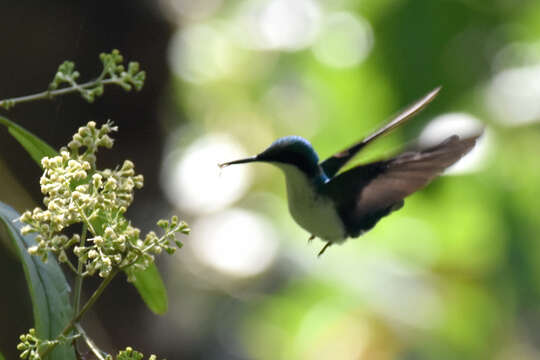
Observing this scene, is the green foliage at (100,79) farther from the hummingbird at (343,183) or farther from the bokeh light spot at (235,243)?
the bokeh light spot at (235,243)

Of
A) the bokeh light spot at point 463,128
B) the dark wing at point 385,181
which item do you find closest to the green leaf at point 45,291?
the dark wing at point 385,181

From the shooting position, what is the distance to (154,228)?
13.1 ft

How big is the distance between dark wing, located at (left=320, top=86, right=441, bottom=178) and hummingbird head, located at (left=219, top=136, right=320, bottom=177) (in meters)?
A: 0.07

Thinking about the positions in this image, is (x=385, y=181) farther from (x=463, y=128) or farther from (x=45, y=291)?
(x=463, y=128)

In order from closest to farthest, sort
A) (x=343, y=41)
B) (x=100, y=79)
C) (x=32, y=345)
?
(x=32, y=345) → (x=100, y=79) → (x=343, y=41)

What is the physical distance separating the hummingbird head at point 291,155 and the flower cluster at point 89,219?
29 cm

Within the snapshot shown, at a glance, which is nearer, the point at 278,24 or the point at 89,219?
the point at 89,219

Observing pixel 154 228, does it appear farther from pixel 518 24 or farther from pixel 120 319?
pixel 518 24

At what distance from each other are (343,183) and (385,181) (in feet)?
0.31

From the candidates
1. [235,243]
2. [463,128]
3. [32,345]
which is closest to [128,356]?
[32,345]

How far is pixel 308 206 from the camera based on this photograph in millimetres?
1456

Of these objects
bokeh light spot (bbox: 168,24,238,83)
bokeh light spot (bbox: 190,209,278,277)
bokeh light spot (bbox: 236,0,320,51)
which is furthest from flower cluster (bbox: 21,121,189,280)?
bokeh light spot (bbox: 168,24,238,83)

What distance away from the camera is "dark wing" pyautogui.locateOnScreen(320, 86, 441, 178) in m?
1.25

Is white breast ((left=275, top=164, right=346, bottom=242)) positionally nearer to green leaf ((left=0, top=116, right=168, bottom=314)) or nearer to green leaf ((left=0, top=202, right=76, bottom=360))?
green leaf ((left=0, top=116, right=168, bottom=314))
